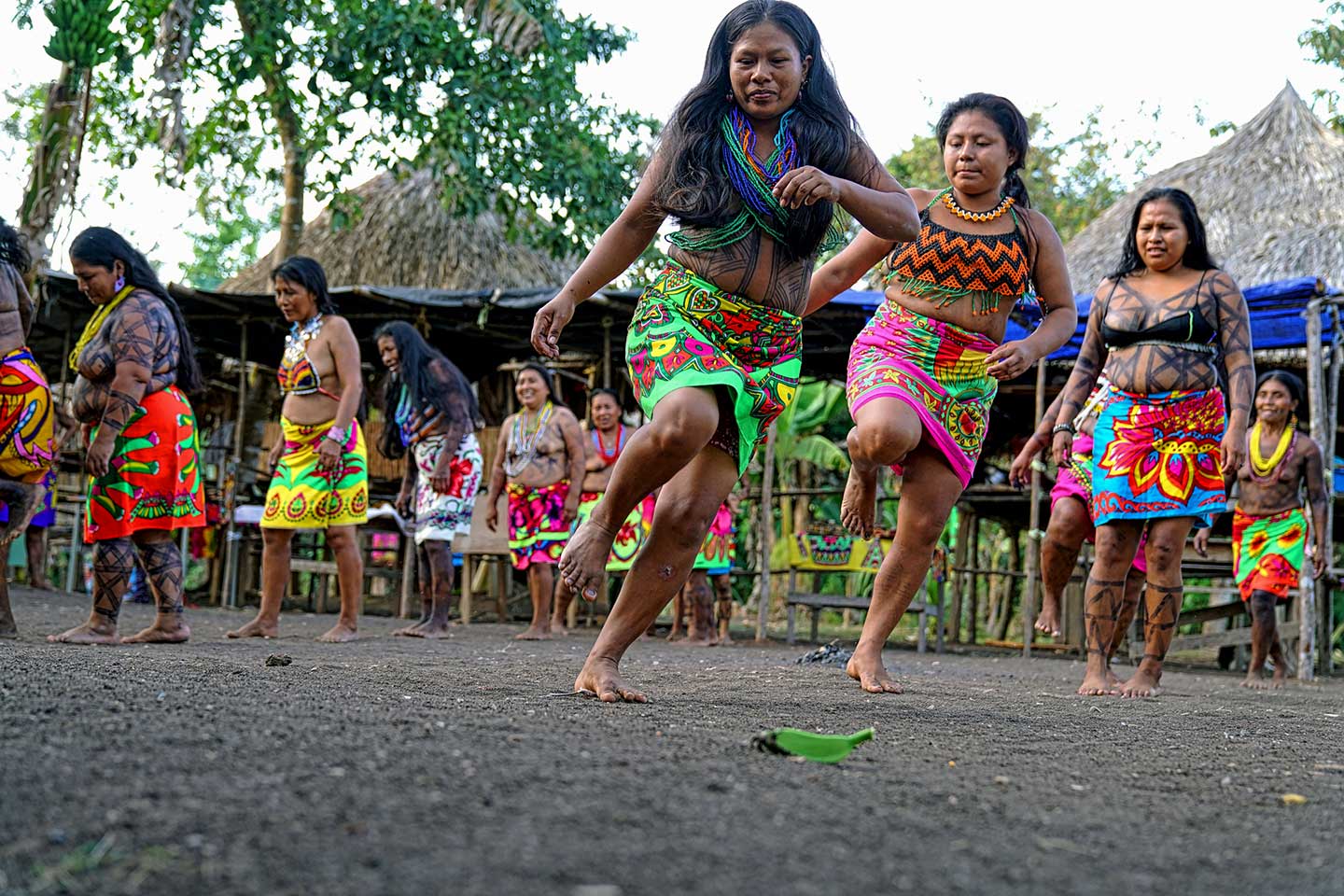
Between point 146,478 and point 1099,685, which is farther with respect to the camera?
point 146,478

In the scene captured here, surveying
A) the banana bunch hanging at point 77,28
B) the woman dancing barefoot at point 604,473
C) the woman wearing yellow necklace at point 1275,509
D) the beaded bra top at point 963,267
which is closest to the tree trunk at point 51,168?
the banana bunch hanging at point 77,28

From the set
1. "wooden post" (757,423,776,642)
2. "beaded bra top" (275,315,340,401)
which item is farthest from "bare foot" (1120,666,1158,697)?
"wooden post" (757,423,776,642)

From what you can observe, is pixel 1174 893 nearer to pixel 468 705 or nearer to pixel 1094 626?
pixel 468 705

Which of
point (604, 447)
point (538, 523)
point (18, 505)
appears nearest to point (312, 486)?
point (18, 505)

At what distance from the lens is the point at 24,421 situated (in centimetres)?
506

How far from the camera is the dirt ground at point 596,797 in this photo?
4.92ft

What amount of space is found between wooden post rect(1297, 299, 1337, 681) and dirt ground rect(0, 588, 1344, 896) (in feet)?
17.1

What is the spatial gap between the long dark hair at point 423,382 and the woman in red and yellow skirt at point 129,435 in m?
2.45

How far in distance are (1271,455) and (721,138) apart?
5887mm

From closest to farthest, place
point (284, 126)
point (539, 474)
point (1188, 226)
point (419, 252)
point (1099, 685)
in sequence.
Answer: point (1099, 685) → point (1188, 226) → point (539, 474) → point (284, 126) → point (419, 252)

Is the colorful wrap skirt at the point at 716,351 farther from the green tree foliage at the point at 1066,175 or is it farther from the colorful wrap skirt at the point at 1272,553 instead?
the green tree foliage at the point at 1066,175

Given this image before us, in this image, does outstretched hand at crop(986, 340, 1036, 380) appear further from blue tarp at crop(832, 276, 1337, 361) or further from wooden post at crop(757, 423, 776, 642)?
wooden post at crop(757, 423, 776, 642)

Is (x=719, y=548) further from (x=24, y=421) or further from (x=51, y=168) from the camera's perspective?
(x=51, y=168)

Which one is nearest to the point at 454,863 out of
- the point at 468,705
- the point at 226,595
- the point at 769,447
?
the point at 468,705
